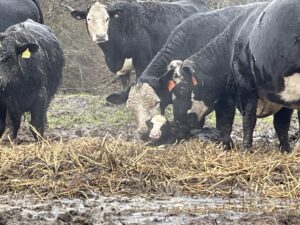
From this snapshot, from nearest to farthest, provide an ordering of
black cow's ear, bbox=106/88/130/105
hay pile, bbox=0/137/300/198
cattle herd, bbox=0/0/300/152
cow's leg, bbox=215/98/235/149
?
hay pile, bbox=0/137/300/198 < cattle herd, bbox=0/0/300/152 < cow's leg, bbox=215/98/235/149 < black cow's ear, bbox=106/88/130/105

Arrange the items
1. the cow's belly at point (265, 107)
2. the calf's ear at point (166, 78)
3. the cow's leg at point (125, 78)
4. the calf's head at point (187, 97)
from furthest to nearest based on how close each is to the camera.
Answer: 1. the cow's leg at point (125, 78)
2. the calf's ear at point (166, 78)
3. the calf's head at point (187, 97)
4. the cow's belly at point (265, 107)

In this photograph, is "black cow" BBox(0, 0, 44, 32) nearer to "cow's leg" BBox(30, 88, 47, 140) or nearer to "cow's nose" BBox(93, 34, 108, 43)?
"cow's nose" BBox(93, 34, 108, 43)

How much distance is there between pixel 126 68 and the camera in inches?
597

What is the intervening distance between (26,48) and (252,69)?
293 cm

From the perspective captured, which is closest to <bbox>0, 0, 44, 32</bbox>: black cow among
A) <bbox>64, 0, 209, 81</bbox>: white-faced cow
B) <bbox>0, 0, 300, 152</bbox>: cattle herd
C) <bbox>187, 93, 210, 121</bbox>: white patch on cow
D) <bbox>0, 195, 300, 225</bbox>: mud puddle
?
<bbox>64, 0, 209, 81</bbox>: white-faced cow

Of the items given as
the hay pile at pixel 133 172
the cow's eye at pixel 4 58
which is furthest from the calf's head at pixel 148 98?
the hay pile at pixel 133 172

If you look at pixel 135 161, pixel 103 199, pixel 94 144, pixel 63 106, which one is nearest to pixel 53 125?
pixel 63 106

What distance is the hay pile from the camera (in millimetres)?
6555

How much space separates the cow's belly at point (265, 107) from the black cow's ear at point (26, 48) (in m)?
2.97

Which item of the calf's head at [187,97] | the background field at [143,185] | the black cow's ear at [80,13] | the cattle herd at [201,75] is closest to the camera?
the background field at [143,185]

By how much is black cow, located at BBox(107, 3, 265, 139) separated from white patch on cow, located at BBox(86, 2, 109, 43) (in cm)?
348

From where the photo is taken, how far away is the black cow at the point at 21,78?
32.8 ft

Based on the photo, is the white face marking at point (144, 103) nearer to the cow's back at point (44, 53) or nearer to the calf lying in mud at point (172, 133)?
the calf lying in mud at point (172, 133)

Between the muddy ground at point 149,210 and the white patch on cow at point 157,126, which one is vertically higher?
the muddy ground at point 149,210
